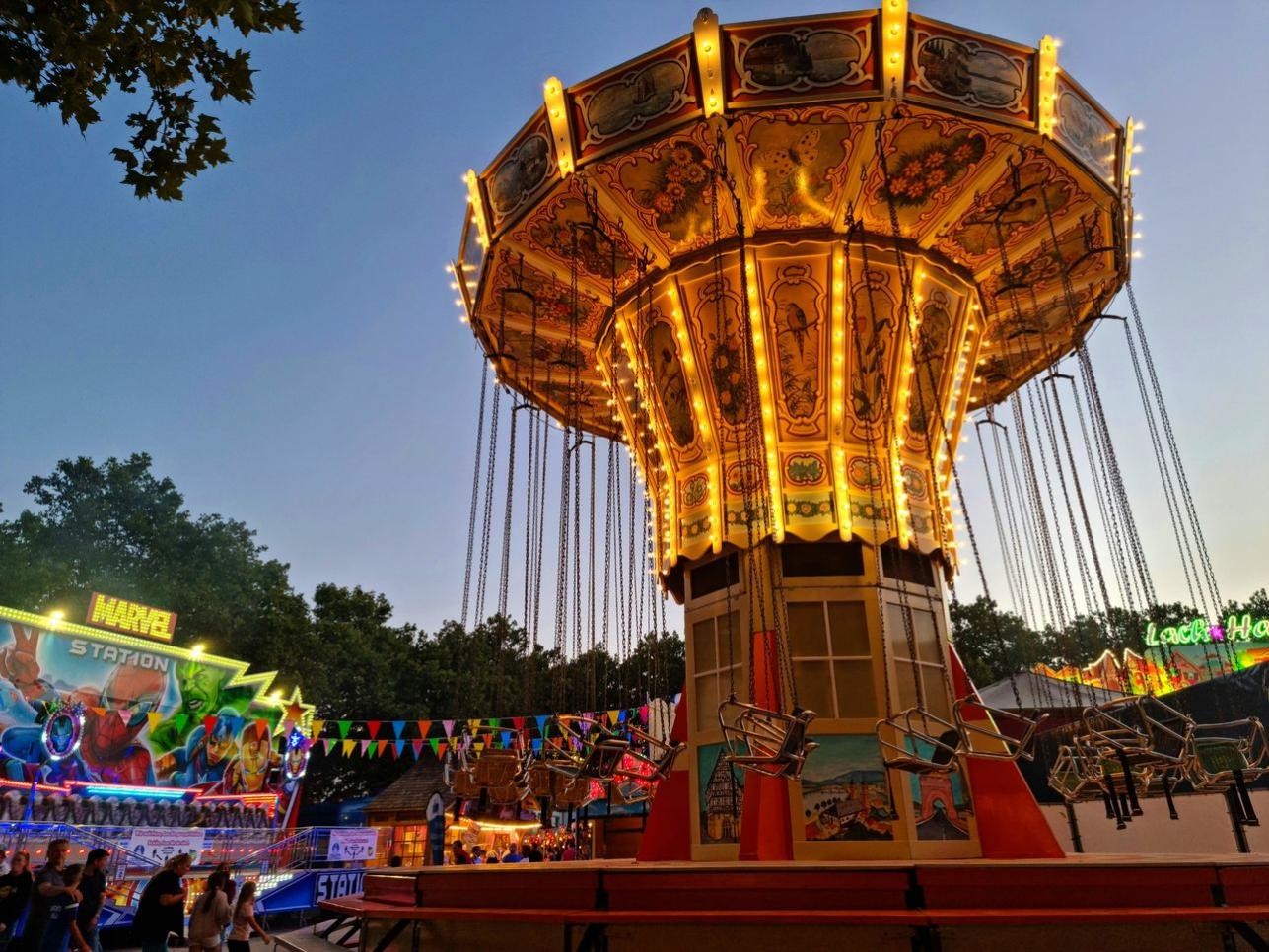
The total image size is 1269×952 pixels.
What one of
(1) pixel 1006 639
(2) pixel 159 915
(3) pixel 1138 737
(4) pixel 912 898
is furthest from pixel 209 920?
(1) pixel 1006 639

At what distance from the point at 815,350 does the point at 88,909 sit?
9.42 m

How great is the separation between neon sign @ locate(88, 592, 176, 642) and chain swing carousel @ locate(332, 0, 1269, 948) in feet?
51.0

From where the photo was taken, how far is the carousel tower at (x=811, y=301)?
860 cm

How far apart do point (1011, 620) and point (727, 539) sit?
128ft

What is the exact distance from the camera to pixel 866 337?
1094 cm

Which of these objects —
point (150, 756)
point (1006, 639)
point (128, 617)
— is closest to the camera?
point (150, 756)

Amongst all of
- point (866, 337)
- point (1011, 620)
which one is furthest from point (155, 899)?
point (1011, 620)

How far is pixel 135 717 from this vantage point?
834 inches

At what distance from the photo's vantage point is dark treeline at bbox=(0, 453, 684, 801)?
31.2 meters

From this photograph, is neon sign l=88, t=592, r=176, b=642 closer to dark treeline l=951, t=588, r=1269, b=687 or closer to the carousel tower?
the carousel tower

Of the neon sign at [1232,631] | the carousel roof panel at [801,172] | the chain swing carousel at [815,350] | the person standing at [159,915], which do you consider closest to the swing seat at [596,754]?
the chain swing carousel at [815,350]

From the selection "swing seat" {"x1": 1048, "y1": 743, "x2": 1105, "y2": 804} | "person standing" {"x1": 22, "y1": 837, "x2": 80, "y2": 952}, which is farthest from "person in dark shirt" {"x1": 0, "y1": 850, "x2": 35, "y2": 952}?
"swing seat" {"x1": 1048, "y1": 743, "x2": 1105, "y2": 804}

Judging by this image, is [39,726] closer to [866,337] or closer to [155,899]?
[155,899]

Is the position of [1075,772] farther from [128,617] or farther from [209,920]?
[128,617]
